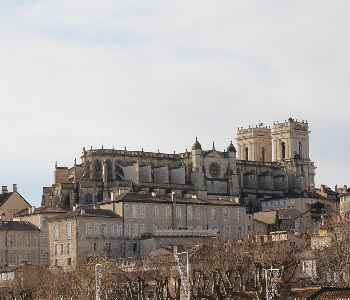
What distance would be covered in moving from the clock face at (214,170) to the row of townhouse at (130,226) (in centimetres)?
2336

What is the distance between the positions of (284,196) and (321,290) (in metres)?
81.4

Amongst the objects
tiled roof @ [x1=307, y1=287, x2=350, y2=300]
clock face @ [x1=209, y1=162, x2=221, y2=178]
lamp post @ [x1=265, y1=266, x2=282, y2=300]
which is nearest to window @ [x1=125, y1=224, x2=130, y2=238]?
clock face @ [x1=209, y1=162, x2=221, y2=178]

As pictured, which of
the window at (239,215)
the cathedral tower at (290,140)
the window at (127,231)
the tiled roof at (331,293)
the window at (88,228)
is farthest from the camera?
the cathedral tower at (290,140)

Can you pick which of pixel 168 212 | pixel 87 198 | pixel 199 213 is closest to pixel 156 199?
pixel 168 212

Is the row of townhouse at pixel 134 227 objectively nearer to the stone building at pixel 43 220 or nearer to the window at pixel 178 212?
the window at pixel 178 212

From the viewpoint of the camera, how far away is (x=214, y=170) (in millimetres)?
139625

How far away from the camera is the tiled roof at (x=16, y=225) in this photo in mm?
108625

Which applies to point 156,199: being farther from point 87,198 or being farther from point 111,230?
point 87,198

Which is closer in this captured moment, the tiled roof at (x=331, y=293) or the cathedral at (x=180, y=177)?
the tiled roof at (x=331, y=293)

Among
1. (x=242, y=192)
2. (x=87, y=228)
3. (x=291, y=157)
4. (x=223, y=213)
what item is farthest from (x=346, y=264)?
(x=291, y=157)

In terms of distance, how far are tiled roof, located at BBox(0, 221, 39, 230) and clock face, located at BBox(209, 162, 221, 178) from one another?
3282 centimetres

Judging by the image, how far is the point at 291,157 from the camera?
162375mm

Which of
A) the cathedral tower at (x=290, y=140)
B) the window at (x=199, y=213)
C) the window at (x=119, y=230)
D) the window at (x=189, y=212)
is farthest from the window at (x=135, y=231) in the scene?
the cathedral tower at (x=290, y=140)

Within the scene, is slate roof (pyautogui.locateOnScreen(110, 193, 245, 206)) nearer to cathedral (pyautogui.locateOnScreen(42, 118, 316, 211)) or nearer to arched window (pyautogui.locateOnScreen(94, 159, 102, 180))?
cathedral (pyautogui.locateOnScreen(42, 118, 316, 211))
